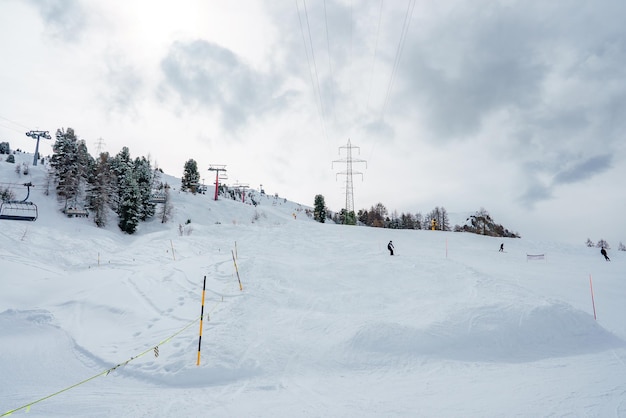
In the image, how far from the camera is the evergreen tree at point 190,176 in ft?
283

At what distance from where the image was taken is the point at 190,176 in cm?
8869

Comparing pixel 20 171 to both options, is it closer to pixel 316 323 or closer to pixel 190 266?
pixel 190 266

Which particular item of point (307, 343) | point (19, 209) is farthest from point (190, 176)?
point (307, 343)

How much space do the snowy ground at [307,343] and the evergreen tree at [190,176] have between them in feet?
239

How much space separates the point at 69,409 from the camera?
18.7 feet

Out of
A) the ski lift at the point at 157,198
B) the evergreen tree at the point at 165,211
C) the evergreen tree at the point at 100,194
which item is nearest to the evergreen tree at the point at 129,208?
the evergreen tree at the point at 100,194

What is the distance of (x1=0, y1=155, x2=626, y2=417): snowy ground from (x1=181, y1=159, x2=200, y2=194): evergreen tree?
239 feet

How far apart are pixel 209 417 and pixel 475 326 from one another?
8.41m

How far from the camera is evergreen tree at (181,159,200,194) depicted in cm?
8638

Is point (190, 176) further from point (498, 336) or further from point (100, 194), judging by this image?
point (498, 336)

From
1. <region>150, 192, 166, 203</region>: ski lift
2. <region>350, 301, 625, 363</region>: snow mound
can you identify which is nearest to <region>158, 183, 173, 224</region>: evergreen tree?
<region>150, 192, 166, 203</region>: ski lift

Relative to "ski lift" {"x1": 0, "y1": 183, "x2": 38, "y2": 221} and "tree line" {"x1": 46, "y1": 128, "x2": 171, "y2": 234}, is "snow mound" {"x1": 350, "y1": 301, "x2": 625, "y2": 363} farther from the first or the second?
"tree line" {"x1": 46, "y1": 128, "x2": 171, "y2": 234}

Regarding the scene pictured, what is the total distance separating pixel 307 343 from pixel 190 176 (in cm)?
8759

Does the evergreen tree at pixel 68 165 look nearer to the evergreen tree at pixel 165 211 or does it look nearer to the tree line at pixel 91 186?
the tree line at pixel 91 186
